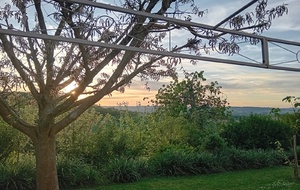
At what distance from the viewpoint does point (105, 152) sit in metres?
9.19

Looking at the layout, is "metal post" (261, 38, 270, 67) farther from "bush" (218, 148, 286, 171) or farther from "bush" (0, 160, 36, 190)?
"bush" (218, 148, 286, 171)

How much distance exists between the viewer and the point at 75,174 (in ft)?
25.8

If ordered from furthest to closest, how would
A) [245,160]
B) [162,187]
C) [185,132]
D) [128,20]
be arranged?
[185,132]
[245,160]
[162,187]
[128,20]

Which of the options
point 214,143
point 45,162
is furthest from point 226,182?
point 45,162

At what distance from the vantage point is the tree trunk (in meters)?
6.18

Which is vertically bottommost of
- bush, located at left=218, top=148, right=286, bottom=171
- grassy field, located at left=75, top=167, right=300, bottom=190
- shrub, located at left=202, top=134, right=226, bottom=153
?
grassy field, located at left=75, top=167, right=300, bottom=190

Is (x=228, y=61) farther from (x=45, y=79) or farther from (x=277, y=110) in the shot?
(x=277, y=110)

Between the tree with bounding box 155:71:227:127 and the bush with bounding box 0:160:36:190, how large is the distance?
6507mm

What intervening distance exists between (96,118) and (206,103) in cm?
562

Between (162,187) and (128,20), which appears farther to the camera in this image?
(162,187)

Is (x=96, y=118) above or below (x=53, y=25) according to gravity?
below

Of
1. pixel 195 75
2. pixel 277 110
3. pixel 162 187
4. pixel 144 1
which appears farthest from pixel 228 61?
pixel 195 75

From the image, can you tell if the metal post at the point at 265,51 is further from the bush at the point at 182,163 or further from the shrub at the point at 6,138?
the shrub at the point at 6,138

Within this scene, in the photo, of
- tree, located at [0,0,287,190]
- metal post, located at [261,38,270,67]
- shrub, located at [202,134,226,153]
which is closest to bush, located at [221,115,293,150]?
shrub, located at [202,134,226,153]
